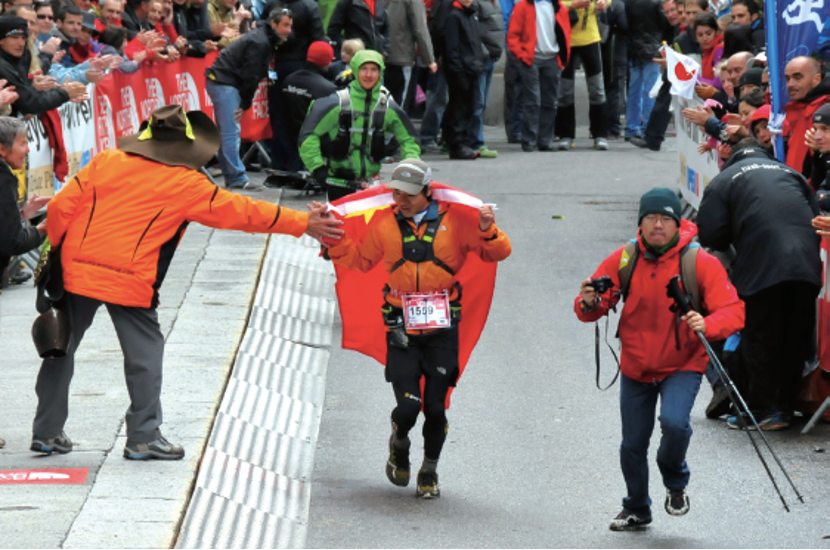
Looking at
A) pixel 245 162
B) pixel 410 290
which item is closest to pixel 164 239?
pixel 410 290

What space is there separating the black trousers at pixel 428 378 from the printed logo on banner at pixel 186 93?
342 inches

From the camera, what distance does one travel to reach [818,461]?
761cm

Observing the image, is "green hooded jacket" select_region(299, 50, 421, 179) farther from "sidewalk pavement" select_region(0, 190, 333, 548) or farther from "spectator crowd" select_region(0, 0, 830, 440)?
"sidewalk pavement" select_region(0, 190, 333, 548)

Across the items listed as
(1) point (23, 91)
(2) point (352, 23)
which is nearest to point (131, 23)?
(2) point (352, 23)

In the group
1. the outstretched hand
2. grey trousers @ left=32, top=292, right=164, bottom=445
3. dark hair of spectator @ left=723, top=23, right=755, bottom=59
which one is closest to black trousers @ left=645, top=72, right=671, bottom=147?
dark hair of spectator @ left=723, top=23, right=755, bottom=59

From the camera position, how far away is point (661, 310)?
627cm

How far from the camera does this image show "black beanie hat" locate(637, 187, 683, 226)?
20.2ft

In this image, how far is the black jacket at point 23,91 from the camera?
413 inches

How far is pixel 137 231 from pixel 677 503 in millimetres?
3098

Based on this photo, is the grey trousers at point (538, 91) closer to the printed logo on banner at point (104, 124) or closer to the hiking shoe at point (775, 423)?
the printed logo on banner at point (104, 124)

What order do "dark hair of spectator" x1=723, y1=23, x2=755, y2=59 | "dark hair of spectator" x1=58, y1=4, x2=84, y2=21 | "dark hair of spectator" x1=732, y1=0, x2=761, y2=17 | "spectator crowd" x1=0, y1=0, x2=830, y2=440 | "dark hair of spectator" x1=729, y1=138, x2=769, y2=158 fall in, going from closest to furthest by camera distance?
"dark hair of spectator" x1=729, y1=138, x2=769, y2=158 → "spectator crowd" x1=0, y1=0, x2=830, y2=440 → "dark hair of spectator" x1=58, y1=4, x2=84, y2=21 → "dark hair of spectator" x1=723, y1=23, x2=755, y2=59 → "dark hair of spectator" x1=732, y1=0, x2=761, y2=17

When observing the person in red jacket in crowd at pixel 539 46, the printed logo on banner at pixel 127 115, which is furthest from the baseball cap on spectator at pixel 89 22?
the person in red jacket in crowd at pixel 539 46

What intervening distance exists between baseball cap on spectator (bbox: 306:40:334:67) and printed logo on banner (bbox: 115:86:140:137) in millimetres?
2307

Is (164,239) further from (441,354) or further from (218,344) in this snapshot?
(218,344)
